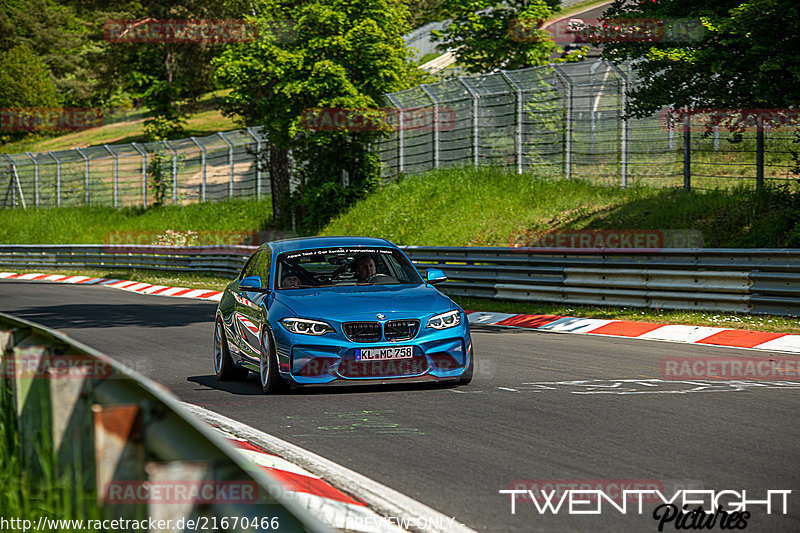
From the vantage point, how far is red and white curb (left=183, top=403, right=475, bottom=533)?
4.69 metres

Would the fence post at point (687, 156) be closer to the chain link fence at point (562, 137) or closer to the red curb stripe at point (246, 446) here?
the chain link fence at point (562, 137)

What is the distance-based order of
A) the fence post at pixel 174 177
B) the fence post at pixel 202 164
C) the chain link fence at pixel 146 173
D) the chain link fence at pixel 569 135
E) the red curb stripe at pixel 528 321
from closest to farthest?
the red curb stripe at pixel 528 321
the chain link fence at pixel 569 135
the chain link fence at pixel 146 173
the fence post at pixel 202 164
the fence post at pixel 174 177

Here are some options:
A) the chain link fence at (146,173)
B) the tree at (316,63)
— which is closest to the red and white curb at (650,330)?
the tree at (316,63)

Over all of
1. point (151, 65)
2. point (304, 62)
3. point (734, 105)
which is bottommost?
point (734, 105)

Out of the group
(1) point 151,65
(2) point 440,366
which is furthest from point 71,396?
(1) point 151,65

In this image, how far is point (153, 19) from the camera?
211 feet

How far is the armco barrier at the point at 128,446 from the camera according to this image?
2.40 meters

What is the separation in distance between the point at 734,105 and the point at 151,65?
53.4 m

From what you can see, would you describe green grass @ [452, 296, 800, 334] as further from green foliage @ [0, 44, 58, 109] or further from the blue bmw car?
green foliage @ [0, 44, 58, 109]

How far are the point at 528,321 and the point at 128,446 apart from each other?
13.7 meters

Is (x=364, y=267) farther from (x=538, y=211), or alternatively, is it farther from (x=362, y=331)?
(x=538, y=211)

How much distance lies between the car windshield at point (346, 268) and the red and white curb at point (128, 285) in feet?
45.5

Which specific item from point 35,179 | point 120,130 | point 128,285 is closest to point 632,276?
point 128,285

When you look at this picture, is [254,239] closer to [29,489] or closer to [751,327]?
[751,327]
